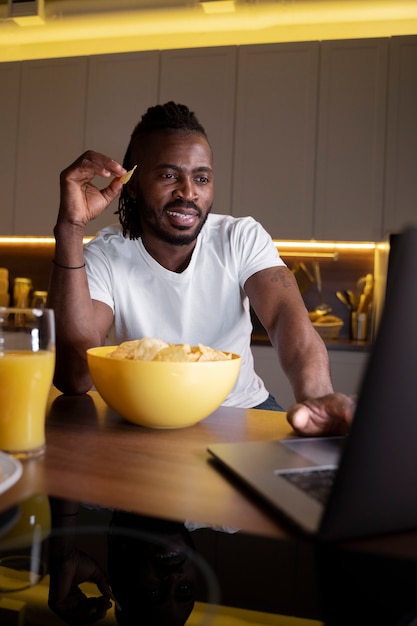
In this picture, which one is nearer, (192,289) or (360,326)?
(192,289)

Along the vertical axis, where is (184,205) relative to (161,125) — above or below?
below

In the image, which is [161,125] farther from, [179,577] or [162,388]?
[179,577]

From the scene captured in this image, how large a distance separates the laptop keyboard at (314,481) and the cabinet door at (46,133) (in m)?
3.10

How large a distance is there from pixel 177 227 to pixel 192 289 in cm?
18

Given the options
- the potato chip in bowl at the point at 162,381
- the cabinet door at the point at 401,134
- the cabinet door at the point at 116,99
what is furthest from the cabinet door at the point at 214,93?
the potato chip in bowl at the point at 162,381

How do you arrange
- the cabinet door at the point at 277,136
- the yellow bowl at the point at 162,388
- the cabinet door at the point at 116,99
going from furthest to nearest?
the cabinet door at the point at 116,99 < the cabinet door at the point at 277,136 < the yellow bowl at the point at 162,388

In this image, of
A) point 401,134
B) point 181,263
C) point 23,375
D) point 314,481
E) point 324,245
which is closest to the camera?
point 314,481

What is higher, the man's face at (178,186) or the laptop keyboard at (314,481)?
the man's face at (178,186)

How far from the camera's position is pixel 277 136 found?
10.4ft

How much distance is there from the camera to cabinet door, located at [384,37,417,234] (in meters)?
3.03

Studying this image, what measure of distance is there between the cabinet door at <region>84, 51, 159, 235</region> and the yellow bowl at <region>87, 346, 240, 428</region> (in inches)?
104

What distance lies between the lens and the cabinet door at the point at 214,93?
3229 millimetres

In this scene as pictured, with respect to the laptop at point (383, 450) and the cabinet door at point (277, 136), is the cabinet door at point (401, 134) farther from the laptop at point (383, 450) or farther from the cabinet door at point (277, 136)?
the laptop at point (383, 450)

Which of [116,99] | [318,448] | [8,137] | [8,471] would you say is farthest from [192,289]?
[8,137]
